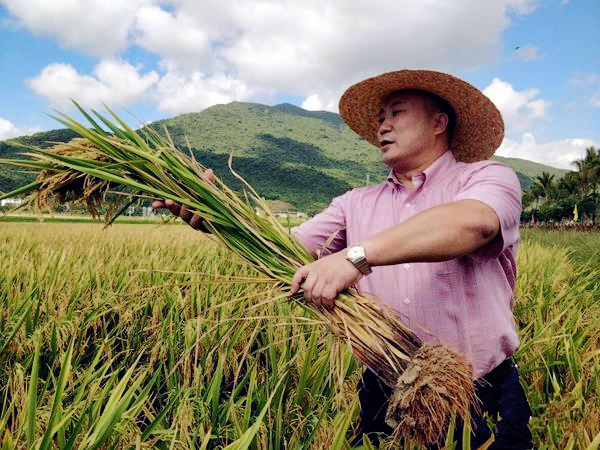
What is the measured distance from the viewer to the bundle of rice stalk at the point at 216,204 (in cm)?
129

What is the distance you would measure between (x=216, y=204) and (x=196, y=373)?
625 millimetres

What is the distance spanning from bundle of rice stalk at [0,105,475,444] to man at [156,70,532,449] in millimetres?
81

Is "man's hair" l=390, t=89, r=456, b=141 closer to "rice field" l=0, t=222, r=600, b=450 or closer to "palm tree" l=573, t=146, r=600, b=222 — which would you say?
"rice field" l=0, t=222, r=600, b=450

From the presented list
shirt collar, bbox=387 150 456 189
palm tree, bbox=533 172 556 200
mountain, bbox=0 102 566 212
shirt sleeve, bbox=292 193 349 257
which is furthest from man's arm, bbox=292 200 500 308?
mountain, bbox=0 102 566 212

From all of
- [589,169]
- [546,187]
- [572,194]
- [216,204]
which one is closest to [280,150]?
[546,187]

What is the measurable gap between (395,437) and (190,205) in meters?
0.89

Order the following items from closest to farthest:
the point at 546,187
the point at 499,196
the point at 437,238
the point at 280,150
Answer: the point at 437,238 → the point at 499,196 → the point at 546,187 → the point at 280,150

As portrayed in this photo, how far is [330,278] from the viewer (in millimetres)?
1187

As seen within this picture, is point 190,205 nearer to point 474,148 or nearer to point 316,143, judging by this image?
point 474,148

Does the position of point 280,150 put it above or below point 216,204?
above

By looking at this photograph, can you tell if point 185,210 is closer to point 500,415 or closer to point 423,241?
point 423,241

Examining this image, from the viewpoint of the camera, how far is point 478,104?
1.72 meters

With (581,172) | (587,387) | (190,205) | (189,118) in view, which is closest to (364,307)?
(190,205)

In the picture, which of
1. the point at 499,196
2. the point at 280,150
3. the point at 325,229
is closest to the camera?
the point at 499,196
